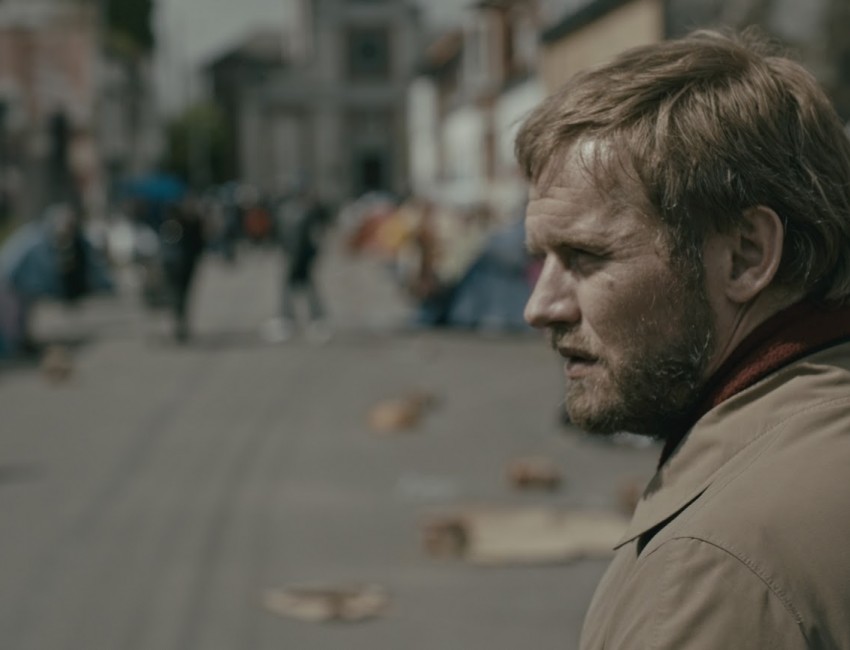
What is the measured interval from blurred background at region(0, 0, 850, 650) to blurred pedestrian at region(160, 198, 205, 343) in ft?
0.13

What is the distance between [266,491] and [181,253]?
37.8 ft

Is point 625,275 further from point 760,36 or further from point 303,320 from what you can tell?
point 303,320

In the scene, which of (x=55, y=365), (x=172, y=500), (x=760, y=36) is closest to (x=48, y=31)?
(x=55, y=365)

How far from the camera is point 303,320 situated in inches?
947

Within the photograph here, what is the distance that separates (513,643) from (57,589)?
2.24m

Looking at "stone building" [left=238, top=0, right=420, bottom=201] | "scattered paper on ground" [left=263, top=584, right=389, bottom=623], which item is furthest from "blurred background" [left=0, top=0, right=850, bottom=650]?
"stone building" [left=238, top=0, right=420, bottom=201]

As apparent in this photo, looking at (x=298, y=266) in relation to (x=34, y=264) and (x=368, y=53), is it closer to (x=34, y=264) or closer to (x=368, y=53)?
(x=34, y=264)

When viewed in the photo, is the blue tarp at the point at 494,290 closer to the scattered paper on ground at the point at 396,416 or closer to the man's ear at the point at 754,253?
the scattered paper on ground at the point at 396,416

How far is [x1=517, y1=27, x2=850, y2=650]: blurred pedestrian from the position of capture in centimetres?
179

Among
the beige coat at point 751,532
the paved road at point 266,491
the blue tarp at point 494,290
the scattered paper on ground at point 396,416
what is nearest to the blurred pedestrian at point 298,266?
the paved road at point 266,491

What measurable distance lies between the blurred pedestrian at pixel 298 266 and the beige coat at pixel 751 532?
18787 millimetres

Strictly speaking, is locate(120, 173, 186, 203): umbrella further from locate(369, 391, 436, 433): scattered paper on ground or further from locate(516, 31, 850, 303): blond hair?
locate(516, 31, 850, 303): blond hair

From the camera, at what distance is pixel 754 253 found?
192 centimetres

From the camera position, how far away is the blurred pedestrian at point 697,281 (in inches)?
70.6
